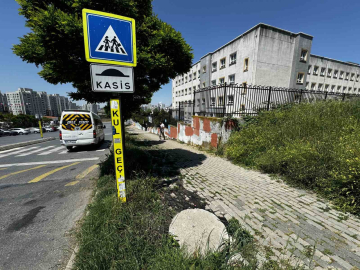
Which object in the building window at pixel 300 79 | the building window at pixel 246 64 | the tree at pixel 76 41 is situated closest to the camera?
the tree at pixel 76 41

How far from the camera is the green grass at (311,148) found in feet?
9.68

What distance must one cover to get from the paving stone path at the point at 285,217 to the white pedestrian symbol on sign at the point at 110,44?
331cm

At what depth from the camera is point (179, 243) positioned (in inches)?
74.7

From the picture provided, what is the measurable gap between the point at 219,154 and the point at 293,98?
21.1 feet

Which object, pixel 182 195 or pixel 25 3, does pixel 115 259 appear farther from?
pixel 25 3

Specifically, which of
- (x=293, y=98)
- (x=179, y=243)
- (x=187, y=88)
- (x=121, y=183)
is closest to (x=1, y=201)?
(x=121, y=183)

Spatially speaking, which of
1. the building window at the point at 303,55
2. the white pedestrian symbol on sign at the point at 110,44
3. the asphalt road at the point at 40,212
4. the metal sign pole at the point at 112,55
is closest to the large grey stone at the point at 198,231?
the metal sign pole at the point at 112,55

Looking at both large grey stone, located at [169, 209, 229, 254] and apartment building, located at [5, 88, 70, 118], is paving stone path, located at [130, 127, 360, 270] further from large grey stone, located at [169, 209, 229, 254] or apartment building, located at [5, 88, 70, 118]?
apartment building, located at [5, 88, 70, 118]

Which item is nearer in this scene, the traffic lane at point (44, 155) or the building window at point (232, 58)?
the traffic lane at point (44, 155)

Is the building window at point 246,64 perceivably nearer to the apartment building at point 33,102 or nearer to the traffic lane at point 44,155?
the traffic lane at point 44,155

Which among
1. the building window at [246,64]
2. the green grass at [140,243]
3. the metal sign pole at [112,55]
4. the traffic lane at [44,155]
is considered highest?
the building window at [246,64]

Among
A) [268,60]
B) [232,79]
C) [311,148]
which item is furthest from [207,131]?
[232,79]

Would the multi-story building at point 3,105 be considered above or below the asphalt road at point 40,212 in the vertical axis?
above

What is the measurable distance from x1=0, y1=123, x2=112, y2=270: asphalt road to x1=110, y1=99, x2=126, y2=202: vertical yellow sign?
1017mm
